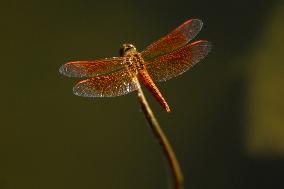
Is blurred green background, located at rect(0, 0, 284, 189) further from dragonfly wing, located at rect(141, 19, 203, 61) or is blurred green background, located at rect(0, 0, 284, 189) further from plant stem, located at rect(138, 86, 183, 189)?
plant stem, located at rect(138, 86, 183, 189)

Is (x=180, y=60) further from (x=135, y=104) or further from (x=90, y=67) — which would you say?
(x=135, y=104)

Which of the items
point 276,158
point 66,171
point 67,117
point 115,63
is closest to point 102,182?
point 66,171

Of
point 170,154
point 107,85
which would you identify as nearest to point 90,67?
point 107,85

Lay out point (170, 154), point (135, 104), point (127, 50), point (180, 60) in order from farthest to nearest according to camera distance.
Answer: point (135, 104), point (180, 60), point (127, 50), point (170, 154)

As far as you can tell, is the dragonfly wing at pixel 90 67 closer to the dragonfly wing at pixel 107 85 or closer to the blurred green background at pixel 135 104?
the dragonfly wing at pixel 107 85

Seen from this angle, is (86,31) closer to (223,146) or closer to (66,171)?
(66,171)

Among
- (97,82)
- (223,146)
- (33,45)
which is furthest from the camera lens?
(223,146)

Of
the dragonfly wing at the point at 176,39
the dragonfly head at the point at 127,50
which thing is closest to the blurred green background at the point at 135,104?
the dragonfly wing at the point at 176,39
